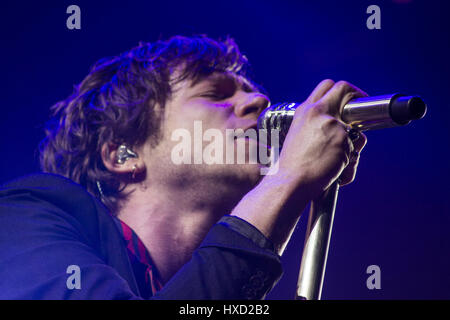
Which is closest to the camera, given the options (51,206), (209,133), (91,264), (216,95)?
(91,264)

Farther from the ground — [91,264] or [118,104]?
[118,104]

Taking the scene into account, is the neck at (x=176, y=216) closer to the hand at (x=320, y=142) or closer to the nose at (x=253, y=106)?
the nose at (x=253, y=106)

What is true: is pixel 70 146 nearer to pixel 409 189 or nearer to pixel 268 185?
pixel 268 185

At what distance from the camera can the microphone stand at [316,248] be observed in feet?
2.74

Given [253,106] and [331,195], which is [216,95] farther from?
[331,195]

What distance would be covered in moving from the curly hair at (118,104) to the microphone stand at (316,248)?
0.60m

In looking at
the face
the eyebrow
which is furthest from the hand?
the eyebrow

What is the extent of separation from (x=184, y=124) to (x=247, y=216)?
1.71 feet

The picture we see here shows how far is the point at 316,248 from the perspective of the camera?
0.87 meters

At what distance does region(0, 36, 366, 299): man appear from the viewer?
2.65 ft

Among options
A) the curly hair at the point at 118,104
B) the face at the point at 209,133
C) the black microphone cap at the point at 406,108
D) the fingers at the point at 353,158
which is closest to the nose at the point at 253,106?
Answer: the face at the point at 209,133

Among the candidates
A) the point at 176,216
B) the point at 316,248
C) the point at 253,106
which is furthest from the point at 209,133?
the point at 316,248

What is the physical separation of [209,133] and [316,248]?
488mm

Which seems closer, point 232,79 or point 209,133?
point 209,133
